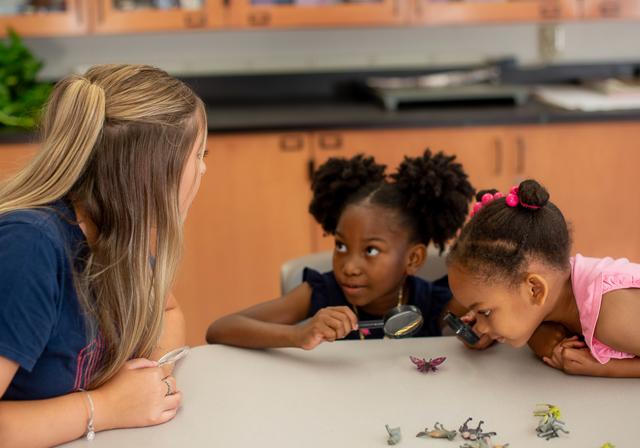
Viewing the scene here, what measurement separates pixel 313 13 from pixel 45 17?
2.99 ft

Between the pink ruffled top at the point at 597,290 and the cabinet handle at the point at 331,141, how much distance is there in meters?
1.64

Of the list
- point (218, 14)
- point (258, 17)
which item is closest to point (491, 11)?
point (258, 17)

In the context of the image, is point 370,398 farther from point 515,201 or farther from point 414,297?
point 414,297

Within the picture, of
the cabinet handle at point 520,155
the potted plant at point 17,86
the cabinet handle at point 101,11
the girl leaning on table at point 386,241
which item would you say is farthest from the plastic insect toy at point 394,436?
the cabinet handle at point 101,11

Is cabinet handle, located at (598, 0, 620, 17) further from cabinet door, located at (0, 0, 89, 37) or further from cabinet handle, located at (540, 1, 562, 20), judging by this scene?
cabinet door, located at (0, 0, 89, 37)

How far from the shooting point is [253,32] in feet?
11.5

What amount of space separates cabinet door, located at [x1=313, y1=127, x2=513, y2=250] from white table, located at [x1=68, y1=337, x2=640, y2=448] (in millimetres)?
1521

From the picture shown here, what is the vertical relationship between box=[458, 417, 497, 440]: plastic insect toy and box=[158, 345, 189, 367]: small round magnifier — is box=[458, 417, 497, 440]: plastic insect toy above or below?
below

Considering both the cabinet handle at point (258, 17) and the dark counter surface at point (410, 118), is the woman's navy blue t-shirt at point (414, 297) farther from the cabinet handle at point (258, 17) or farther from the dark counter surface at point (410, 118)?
the cabinet handle at point (258, 17)

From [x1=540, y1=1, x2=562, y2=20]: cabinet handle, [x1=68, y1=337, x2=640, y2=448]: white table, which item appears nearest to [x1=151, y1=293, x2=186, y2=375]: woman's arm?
[x1=68, y1=337, x2=640, y2=448]: white table

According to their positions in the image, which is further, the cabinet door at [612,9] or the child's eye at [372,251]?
the cabinet door at [612,9]

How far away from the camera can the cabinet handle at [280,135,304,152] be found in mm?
2957

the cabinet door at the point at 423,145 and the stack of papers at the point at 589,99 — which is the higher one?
the stack of papers at the point at 589,99

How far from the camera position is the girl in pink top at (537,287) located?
4.40ft
